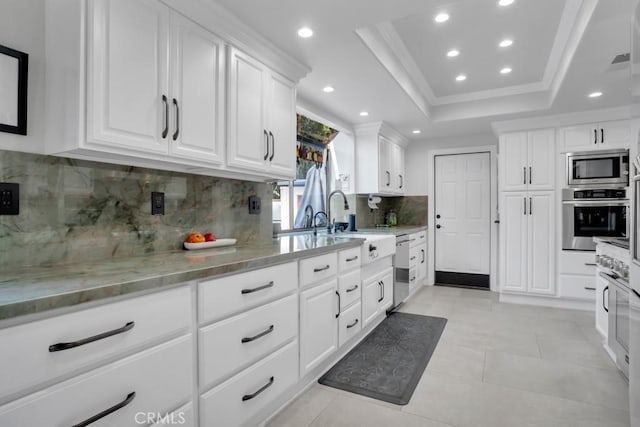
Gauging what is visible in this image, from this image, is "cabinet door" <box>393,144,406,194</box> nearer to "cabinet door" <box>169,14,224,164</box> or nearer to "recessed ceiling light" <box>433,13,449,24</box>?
"recessed ceiling light" <box>433,13,449,24</box>

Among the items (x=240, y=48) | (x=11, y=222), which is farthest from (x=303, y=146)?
(x=11, y=222)

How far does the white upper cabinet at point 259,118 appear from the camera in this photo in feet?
6.63

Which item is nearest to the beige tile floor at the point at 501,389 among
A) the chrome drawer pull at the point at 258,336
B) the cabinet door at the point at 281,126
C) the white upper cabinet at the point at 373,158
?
the chrome drawer pull at the point at 258,336

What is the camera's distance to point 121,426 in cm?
108

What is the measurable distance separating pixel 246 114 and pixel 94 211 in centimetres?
100

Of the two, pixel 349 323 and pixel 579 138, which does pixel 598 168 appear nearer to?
pixel 579 138

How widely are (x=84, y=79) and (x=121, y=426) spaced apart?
4.16ft

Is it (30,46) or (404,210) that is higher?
(30,46)

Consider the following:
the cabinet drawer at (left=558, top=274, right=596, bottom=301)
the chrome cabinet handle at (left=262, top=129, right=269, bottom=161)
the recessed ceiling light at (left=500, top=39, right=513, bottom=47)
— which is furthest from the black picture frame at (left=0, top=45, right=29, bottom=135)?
the cabinet drawer at (left=558, top=274, right=596, bottom=301)

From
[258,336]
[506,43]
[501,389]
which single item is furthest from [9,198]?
[506,43]

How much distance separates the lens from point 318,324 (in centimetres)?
219

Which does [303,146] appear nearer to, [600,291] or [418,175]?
[418,175]

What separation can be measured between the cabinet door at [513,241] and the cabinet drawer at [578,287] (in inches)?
15.3

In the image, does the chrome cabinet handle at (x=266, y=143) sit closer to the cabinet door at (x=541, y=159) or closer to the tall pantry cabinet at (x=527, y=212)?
the tall pantry cabinet at (x=527, y=212)
